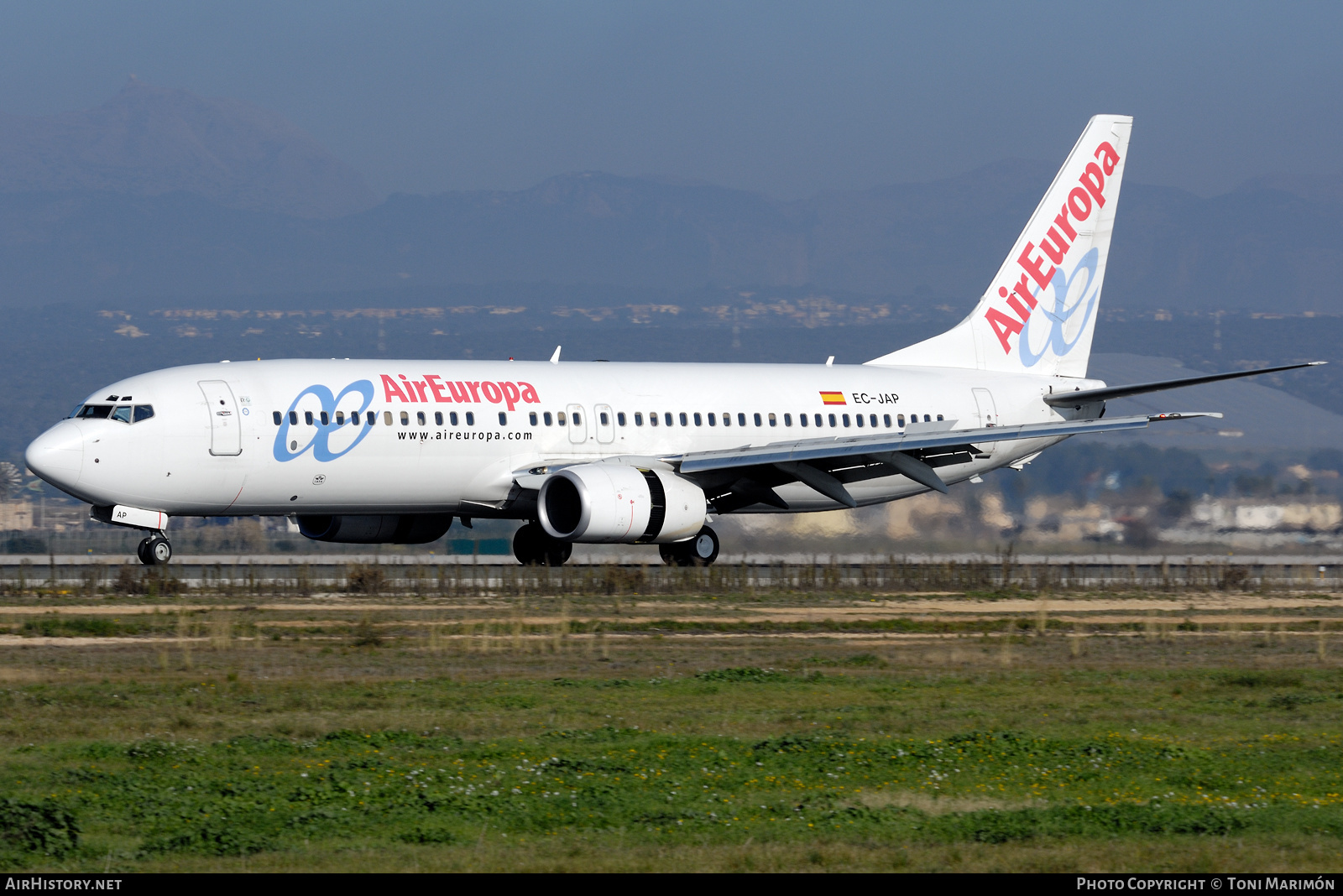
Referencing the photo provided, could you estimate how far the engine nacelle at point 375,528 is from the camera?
3712 cm

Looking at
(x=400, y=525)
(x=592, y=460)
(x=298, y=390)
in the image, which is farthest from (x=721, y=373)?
(x=298, y=390)

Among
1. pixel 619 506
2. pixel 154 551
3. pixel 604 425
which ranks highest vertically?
pixel 604 425

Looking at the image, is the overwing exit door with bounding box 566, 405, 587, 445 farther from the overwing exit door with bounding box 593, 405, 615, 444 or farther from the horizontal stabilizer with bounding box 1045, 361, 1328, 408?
the horizontal stabilizer with bounding box 1045, 361, 1328, 408

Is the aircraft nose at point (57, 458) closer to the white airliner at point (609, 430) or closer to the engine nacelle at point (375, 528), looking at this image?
the white airliner at point (609, 430)

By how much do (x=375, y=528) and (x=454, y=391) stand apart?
3936mm

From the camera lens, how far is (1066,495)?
49.0 metres

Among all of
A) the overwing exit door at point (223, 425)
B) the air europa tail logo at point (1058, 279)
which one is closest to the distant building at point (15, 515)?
the overwing exit door at point (223, 425)

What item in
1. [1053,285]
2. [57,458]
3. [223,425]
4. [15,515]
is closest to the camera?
[57,458]

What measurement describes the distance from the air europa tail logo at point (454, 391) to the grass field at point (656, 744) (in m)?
7.69

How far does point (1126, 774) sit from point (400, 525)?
2515 centimetres

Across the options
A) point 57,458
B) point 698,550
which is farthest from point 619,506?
point 57,458

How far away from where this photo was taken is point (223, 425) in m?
32.9

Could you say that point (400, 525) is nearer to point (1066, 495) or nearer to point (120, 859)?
point (1066, 495)

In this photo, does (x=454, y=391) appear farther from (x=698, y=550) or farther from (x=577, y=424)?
(x=698, y=550)
